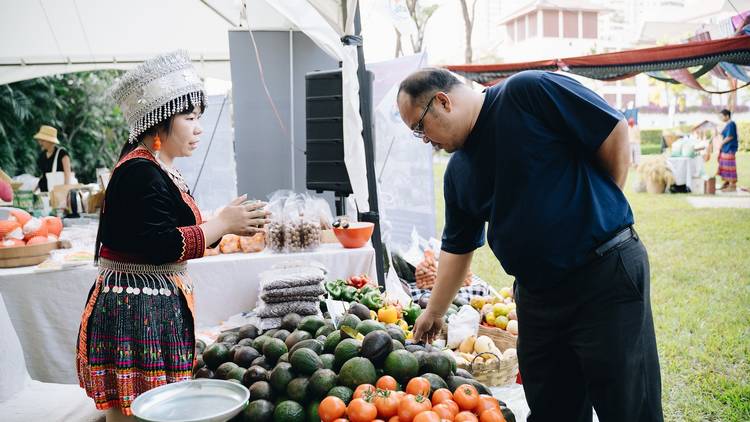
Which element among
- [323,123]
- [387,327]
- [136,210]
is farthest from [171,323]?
[323,123]

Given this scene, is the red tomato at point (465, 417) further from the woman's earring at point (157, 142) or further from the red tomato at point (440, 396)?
the woman's earring at point (157, 142)

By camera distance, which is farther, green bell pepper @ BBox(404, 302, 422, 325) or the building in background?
the building in background

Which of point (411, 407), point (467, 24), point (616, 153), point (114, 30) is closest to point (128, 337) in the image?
point (411, 407)

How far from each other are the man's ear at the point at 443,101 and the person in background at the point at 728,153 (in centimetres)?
1248

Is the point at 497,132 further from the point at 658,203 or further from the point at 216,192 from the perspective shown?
the point at 658,203

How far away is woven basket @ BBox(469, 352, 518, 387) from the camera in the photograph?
8.40 feet

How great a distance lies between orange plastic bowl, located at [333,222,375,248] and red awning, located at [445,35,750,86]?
4.87 metres

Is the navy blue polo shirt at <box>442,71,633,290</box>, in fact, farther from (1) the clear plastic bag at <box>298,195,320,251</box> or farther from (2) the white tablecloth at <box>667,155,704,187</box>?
(2) the white tablecloth at <box>667,155,704,187</box>

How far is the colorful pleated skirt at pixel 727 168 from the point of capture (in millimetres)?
12750

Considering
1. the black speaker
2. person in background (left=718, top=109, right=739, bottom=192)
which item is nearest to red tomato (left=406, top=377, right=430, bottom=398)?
the black speaker

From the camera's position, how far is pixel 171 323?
1.87 metres

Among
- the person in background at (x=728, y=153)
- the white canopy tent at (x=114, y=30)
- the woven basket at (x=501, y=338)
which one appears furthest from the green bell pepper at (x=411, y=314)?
the person in background at (x=728, y=153)

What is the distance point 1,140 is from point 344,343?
11062 millimetres

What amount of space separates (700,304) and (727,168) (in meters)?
9.51
